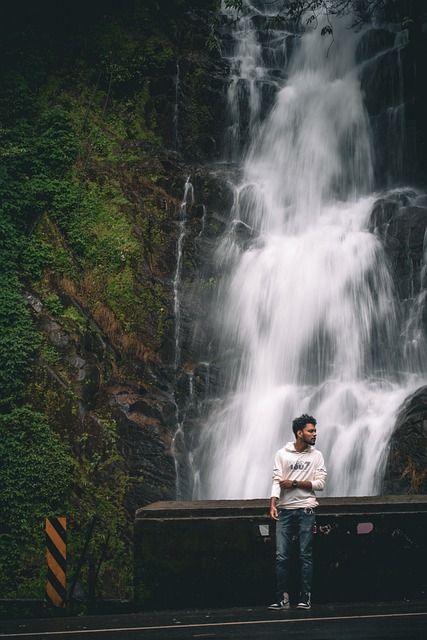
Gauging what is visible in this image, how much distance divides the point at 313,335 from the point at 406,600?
9.88 m

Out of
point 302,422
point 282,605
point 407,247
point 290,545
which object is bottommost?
point 282,605

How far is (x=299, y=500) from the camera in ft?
24.4

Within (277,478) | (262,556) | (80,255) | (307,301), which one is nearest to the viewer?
(277,478)

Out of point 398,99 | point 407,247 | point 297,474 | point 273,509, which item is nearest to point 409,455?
point 297,474

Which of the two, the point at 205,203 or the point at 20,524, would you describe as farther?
the point at 205,203

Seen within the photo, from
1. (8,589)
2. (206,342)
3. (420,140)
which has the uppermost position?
(420,140)

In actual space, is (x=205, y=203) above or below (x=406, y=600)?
above

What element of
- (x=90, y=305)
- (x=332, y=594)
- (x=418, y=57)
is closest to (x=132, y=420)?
(x=90, y=305)

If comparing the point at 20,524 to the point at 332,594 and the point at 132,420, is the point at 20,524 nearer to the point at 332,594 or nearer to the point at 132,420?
the point at 132,420

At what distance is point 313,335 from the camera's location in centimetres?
1744

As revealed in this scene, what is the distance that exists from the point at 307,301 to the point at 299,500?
35.6 ft

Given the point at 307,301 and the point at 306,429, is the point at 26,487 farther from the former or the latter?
the point at 306,429

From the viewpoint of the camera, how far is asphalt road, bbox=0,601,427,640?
6.09 m

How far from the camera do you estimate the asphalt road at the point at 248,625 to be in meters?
6.09
